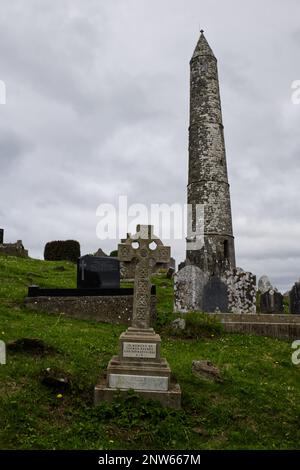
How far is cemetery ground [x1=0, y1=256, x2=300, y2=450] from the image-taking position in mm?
5816

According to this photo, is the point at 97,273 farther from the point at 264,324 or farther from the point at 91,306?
the point at 264,324

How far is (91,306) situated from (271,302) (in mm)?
5826

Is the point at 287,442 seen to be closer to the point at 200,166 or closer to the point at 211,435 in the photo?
the point at 211,435

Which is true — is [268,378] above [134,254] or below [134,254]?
below

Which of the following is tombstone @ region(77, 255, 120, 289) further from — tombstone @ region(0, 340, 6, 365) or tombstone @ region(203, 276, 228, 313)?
tombstone @ region(0, 340, 6, 365)

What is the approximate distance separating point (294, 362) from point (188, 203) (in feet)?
53.1

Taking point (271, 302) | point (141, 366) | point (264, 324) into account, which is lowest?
point (141, 366)

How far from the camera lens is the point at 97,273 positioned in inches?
564

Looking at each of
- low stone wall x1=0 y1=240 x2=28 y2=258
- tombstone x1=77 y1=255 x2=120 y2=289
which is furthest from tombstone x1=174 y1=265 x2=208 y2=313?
low stone wall x1=0 y1=240 x2=28 y2=258

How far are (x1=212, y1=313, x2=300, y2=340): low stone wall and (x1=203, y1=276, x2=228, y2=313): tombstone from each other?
1498 millimetres

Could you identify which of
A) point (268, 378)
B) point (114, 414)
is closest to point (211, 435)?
point (114, 414)

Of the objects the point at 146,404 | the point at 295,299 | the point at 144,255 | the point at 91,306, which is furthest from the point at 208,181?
the point at 146,404
